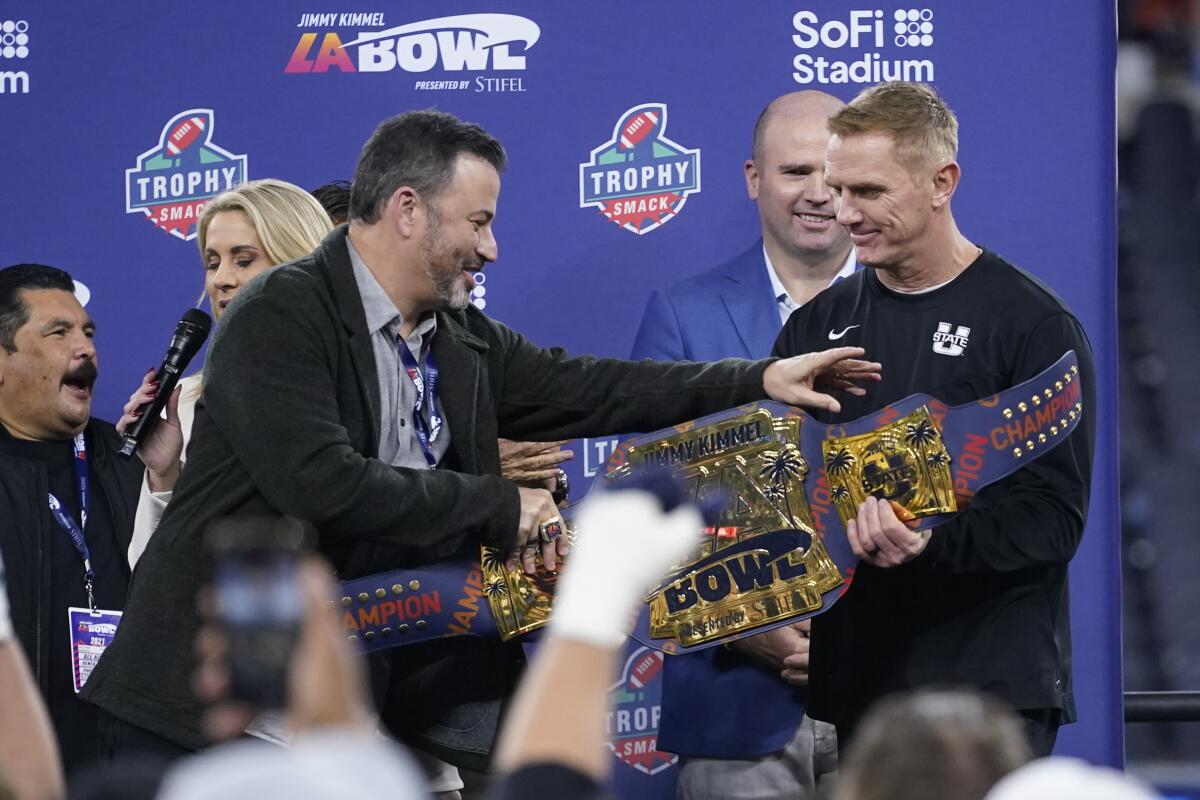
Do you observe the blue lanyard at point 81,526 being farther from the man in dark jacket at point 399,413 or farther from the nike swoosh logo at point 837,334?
the nike swoosh logo at point 837,334

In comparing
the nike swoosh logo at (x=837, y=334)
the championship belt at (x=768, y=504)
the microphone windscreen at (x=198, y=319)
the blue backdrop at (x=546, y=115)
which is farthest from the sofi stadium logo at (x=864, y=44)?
the microphone windscreen at (x=198, y=319)

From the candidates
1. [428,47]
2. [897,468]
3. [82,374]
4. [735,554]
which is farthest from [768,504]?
[82,374]

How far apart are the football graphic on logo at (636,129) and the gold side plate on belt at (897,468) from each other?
1219 mm

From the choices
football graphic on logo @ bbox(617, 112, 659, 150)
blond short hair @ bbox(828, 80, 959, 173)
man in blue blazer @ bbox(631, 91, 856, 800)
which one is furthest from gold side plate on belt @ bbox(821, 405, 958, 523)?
football graphic on logo @ bbox(617, 112, 659, 150)

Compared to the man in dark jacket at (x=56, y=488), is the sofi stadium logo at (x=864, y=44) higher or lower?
higher

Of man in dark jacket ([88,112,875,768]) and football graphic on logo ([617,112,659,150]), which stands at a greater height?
football graphic on logo ([617,112,659,150])

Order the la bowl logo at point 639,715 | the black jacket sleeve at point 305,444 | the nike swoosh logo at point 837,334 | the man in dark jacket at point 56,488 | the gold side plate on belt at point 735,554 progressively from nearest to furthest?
the black jacket sleeve at point 305,444
the gold side plate on belt at point 735,554
the nike swoosh logo at point 837,334
the man in dark jacket at point 56,488
the la bowl logo at point 639,715

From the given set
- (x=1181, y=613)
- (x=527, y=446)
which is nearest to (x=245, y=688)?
(x=527, y=446)

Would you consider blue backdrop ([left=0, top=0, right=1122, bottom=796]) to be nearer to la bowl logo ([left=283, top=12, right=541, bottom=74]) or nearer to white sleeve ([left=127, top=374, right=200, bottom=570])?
la bowl logo ([left=283, top=12, right=541, bottom=74])

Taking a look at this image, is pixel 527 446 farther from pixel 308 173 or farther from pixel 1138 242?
pixel 1138 242

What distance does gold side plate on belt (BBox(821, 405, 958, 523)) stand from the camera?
10.3 ft

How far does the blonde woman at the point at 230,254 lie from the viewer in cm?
381

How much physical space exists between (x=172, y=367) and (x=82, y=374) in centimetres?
43

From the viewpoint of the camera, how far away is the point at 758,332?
163 inches
